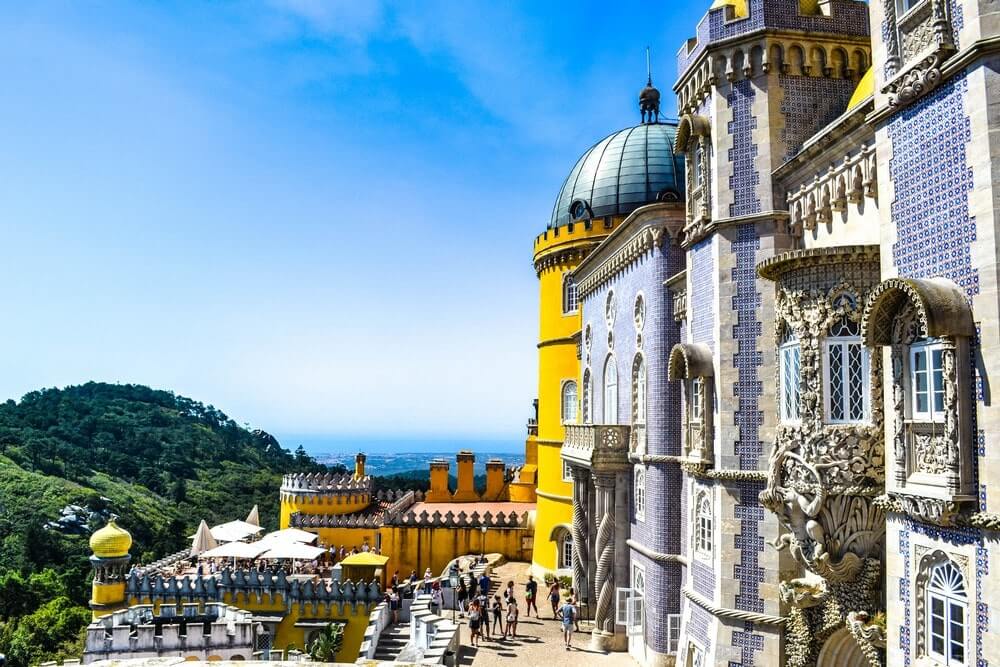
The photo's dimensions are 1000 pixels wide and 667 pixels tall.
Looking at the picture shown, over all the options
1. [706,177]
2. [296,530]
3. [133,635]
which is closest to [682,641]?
[706,177]

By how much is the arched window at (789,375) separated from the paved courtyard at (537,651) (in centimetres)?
959

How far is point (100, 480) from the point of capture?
2820 inches

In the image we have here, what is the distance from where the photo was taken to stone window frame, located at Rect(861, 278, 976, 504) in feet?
26.3

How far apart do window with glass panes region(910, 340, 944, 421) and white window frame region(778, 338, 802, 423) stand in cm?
259

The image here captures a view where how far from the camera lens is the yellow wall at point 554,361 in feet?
96.5

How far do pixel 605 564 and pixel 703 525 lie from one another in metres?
6.26

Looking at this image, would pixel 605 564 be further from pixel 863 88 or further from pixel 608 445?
pixel 863 88

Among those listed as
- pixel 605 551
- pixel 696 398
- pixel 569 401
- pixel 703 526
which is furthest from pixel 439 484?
pixel 696 398

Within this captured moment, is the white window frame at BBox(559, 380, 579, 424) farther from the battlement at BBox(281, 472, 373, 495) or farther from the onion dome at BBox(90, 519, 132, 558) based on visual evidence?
the onion dome at BBox(90, 519, 132, 558)

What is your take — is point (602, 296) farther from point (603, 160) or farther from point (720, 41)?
point (720, 41)

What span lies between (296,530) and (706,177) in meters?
25.0

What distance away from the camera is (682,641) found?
16.1 meters

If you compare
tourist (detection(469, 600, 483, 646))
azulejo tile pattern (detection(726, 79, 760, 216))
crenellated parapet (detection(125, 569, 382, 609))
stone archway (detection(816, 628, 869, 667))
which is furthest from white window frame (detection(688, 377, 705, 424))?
crenellated parapet (detection(125, 569, 382, 609))

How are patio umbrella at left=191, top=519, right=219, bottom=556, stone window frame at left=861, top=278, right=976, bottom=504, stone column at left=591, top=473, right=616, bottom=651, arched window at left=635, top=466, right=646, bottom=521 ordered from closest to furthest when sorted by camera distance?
stone window frame at left=861, top=278, right=976, bottom=504, arched window at left=635, top=466, right=646, bottom=521, stone column at left=591, top=473, right=616, bottom=651, patio umbrella at left=191, top=519, right=219, bottom=556
